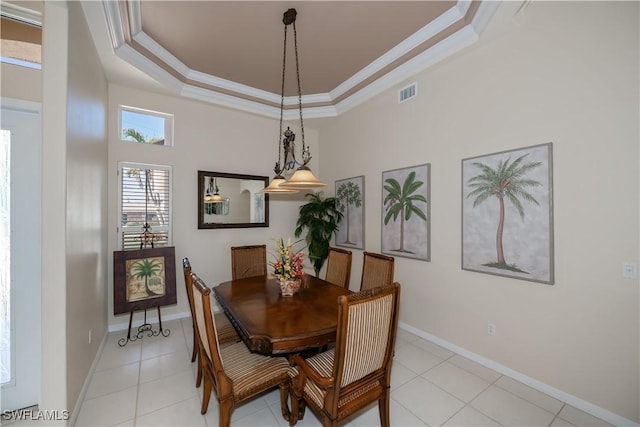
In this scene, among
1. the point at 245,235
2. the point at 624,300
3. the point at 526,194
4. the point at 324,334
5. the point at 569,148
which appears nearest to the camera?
the point at 324,334

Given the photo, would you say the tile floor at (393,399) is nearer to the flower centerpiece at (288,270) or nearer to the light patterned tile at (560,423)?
the light patterned tile at (560,423)

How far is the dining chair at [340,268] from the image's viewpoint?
315cm

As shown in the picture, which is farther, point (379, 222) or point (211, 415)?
point (379, 222)

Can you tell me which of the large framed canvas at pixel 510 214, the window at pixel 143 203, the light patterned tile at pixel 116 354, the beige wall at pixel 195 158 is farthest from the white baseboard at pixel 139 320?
the large framed canvas at pixel 510 214

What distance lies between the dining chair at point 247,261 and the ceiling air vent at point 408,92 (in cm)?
286

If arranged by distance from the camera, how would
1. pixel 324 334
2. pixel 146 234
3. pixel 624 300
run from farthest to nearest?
pixel 146 234
pixel 624 300
pixel 324 334

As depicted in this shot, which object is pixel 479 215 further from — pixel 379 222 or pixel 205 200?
pixel 205 200

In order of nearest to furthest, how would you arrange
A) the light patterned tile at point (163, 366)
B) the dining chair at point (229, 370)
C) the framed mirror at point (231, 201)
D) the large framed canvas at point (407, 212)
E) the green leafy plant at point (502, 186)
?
the dining chair at point (229, 370) → the green leafy plant at point (502, 186) → the light patterned tile at point (163, 366) → the large framed canvas at point (407, 212) → the framed mirror at point (231, 201)

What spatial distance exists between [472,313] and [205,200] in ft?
12.8

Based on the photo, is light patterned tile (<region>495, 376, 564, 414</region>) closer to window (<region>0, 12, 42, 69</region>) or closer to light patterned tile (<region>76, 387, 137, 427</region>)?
light patterned tile (<region>76, 387, 137, 427</region>)

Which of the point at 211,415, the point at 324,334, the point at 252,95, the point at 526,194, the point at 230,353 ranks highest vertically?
the point at 252,95

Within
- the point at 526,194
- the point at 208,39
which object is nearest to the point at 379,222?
the point at 526,194

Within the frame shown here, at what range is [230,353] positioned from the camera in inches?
80.5

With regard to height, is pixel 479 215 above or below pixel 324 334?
above
